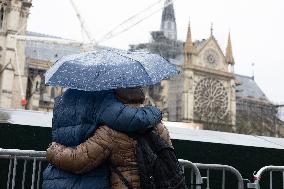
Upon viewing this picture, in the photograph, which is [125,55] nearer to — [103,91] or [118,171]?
[103,91]

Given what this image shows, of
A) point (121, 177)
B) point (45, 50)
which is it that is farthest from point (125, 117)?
point (45, 50)

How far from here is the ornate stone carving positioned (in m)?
58.4

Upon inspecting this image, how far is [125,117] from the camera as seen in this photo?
298 centimetres

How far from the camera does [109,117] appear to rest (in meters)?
3.02

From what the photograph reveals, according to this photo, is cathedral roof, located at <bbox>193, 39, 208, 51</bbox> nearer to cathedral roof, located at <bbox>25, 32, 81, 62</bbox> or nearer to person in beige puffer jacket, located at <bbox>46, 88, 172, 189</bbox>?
cathedral roof, located at <bbox>25, 32, 81, 62</bbox>

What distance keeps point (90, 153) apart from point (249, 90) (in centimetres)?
7640

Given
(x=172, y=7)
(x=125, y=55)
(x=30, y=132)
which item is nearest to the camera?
(x=125, y=55)

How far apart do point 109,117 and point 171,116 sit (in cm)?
5828

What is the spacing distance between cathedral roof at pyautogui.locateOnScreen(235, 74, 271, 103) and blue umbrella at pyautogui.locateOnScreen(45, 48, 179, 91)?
70.3m

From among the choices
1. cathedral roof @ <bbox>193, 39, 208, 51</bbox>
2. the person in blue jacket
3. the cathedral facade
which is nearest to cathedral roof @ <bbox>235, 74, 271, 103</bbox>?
the cathedral facade

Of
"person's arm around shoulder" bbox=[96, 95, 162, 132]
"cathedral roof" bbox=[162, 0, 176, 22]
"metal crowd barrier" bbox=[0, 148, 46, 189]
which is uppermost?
"cathedral roof" bbox=[162, 0, 176, 22]

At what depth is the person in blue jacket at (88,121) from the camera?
9.87ft

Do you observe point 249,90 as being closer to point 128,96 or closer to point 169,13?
point 169,13

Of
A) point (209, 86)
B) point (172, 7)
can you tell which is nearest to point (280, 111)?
point (209, 86)
